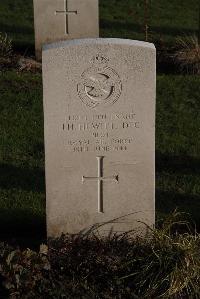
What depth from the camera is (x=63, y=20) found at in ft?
36.5

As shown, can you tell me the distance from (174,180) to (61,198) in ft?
6.23

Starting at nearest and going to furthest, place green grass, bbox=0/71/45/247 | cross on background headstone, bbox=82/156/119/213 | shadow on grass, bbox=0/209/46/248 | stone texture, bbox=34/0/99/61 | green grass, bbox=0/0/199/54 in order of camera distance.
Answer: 1. cross on background headstone, bbox=82/156/119/213
2. shadow on grass, bbox=0/209/46/248
3. green grass, bbox=0/71/45/247
4. stone texture, bbox=34/0/99/61
5. green grass, bbox=0/0/199/54

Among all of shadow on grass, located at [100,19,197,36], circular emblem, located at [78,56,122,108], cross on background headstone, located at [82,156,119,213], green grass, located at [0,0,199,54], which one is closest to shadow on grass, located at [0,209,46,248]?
cross on background headstone, located at [82,156,119,213]

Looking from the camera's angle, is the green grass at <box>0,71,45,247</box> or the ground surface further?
the ground surface

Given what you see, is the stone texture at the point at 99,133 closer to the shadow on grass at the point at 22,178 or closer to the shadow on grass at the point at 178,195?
the shadow on grass at the point at 178,195

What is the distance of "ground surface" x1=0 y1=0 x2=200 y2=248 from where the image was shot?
22.5 feet

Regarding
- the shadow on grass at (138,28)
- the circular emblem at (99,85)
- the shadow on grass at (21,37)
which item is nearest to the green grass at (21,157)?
the circular emblem at (99,85)

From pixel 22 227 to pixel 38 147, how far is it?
5.81 feet

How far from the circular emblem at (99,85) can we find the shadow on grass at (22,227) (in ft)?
4.92

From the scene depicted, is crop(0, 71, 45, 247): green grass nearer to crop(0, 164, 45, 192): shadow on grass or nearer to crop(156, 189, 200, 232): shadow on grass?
crop(0, 164, 45, 192): shadow on grass

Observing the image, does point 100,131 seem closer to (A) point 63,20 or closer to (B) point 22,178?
(B) point 22,178

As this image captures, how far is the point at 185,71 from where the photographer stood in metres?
10.6

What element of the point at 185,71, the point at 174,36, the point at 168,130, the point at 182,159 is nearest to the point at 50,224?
the point at 182,159

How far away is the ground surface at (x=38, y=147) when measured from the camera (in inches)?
271
